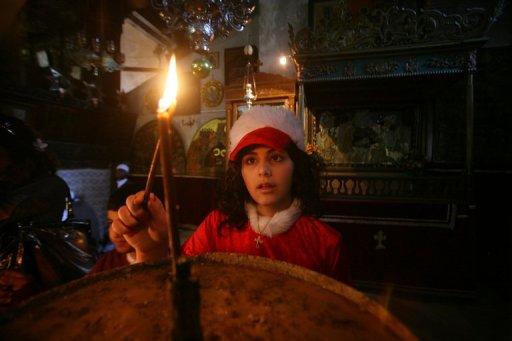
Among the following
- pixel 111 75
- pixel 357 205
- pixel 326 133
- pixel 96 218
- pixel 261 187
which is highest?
pixel 111 75

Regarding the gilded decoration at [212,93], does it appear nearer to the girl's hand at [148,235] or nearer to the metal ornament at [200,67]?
the metal ornament at [200,67]

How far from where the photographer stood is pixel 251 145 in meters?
1.52

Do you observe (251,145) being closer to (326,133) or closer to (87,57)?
(326,133)

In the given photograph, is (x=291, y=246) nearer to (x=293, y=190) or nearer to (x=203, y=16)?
(x=293, y=190)

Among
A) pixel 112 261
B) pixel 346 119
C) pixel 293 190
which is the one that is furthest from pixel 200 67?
pixel 112 261

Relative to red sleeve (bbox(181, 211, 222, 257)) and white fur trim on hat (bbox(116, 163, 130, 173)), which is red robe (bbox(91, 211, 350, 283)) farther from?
white fur trim on hat (bbox(116, 163, 130, 173))

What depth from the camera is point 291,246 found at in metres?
1.47

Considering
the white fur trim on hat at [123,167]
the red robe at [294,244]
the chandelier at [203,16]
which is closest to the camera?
the red robe at [294,244]

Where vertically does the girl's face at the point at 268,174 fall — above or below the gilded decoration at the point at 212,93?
below

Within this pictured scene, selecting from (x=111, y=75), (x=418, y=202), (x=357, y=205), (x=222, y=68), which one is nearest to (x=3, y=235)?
(x=357, y=205)

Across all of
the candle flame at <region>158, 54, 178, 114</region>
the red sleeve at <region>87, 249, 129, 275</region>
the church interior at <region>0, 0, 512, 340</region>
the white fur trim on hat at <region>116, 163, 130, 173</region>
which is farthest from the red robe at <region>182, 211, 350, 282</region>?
the white fur trim on hat at <region>116, 163, 130, 173</region>

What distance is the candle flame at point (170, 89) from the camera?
501 millimetres

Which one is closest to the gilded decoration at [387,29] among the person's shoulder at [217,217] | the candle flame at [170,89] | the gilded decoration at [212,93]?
the gilded decoration at [212,93]

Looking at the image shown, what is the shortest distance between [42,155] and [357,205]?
151 inches
